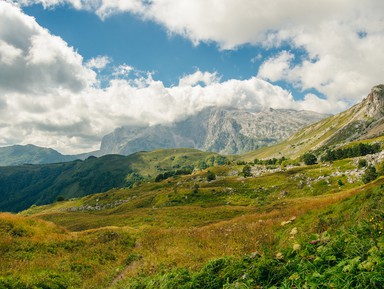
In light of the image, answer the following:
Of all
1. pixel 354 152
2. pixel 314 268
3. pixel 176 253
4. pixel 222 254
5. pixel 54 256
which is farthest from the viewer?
pixel 354 152

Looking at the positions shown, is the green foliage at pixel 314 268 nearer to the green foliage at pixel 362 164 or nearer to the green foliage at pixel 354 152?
Result: the green foliage at pixel 362 164

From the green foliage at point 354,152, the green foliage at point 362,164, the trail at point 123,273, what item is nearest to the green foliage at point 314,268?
the trail at point 123,273

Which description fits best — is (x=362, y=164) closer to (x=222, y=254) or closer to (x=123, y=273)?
(x=222, y=254)

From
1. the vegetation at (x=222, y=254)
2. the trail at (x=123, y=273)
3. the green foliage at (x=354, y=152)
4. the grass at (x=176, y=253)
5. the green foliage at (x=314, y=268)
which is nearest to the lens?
the green foliage at (x=314, y=268)

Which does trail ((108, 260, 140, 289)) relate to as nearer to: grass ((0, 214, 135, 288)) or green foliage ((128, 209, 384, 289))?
grass ((0, 214, 135, 288))

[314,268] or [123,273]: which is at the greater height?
[314,268]

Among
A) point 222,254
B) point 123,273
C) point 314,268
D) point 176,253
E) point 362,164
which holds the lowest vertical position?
point 123,273

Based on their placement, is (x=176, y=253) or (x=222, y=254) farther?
(x=176, y=253)

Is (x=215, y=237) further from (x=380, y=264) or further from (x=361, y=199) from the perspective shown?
(x=380, y=264)

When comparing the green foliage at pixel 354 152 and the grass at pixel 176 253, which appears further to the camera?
the green foliage at pixel 354 152

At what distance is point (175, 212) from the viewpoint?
63562mm

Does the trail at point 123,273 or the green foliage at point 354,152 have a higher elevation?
the green foliage at point 354,152

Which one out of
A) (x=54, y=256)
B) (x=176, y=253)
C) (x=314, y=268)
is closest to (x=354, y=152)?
(x=176, y=253)

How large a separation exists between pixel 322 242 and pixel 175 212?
55.1 meters
